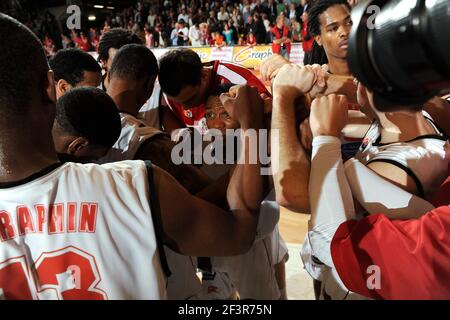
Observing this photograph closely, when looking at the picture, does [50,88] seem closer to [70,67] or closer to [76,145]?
[76,145]

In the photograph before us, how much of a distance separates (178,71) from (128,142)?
789mm

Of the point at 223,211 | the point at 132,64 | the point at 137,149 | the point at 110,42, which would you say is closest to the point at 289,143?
the point at 223,211

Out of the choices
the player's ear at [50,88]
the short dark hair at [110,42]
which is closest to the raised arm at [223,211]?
the player's ear at [50,88]

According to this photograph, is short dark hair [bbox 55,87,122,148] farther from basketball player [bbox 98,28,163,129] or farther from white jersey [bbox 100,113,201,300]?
basketball player [bbox 98,28,163,129]

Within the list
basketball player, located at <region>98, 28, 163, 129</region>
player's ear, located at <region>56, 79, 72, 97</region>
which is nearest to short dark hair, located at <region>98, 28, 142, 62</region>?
basketball player, located at <region>98, 28, 163, 129</region>

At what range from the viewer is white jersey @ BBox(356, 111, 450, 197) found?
1.16 m

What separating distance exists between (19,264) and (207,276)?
146 centimetres

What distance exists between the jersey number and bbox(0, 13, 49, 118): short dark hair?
1.12 ft

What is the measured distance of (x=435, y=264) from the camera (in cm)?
97

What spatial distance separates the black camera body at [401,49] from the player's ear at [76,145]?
915 millimetres

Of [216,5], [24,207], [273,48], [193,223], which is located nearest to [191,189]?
[193,223]

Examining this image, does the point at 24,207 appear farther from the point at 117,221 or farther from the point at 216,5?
the point at 216,5

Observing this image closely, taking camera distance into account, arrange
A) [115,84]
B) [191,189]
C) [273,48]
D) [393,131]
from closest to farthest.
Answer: [393,131] → [191,189] → [115,84] → [273,48]

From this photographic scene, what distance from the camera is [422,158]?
1.18m
